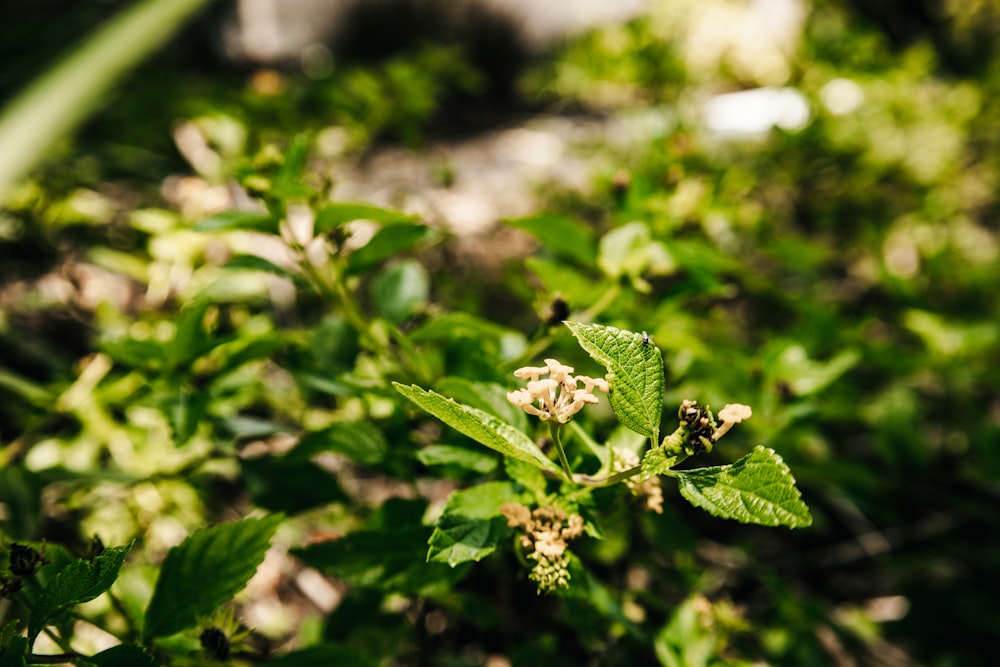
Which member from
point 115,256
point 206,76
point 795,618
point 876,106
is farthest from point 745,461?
point 206,76

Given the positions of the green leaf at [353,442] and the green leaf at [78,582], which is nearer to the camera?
the green leaf at [78,582]

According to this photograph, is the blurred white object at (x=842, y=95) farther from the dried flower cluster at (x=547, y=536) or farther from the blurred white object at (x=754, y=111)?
the dried flower cluster at (x=547, y=536)

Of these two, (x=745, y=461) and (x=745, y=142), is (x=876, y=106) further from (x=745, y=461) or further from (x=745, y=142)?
A: (x=745, y=461)

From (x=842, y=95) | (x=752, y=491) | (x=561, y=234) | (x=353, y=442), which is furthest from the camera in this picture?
(x=842, y=95)

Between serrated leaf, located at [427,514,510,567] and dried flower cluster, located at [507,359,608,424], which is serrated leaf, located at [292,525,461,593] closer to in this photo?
serrated leaf, located at [427,514,510,567]

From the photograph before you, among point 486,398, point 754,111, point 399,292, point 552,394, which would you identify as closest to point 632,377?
point 552,394

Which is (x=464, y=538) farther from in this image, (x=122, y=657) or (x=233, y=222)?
(x=233, y=222)

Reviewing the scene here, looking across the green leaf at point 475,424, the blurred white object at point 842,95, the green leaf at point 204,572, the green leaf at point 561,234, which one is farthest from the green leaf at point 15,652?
the blurred white object at point 842,95
